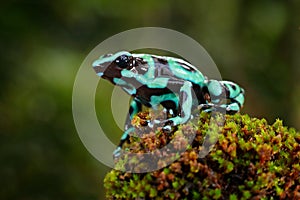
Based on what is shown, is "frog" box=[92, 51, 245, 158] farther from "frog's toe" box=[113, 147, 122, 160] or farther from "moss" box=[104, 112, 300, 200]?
"moss" box=[104, 112, 300, 200]

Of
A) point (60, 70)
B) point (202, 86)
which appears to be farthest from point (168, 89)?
point (60, 70)

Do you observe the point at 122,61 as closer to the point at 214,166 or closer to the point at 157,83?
the point at 157,83

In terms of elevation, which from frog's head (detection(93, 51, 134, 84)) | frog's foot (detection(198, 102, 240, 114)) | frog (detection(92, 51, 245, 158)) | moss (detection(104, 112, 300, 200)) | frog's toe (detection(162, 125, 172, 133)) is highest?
frog's head (detection(93, 51, 134, 84))

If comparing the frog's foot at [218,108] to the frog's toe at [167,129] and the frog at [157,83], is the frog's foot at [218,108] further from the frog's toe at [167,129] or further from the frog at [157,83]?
the frog's toe at [167,129]

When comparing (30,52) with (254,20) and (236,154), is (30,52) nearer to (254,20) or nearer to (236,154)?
(254,20)

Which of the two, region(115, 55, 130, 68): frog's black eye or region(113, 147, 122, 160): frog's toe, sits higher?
region(115, 55, 130, 68): frog's black eye

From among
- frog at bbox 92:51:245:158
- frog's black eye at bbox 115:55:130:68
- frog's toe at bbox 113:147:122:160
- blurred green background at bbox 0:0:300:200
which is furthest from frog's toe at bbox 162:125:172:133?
blurred green background at bbox 0:0:300:200

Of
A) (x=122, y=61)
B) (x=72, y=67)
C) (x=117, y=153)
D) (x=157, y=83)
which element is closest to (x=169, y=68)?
(x=157, y=83)
